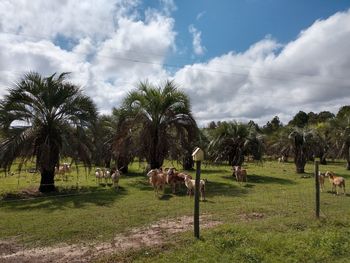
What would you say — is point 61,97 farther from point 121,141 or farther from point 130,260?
point 130,260

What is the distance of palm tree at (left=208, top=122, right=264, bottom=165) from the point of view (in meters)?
25.1

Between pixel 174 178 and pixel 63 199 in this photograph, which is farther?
pixel 174 178

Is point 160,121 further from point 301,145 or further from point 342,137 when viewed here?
point 342,137

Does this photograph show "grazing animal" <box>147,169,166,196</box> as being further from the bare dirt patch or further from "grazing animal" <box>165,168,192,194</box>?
the bare dirt patch

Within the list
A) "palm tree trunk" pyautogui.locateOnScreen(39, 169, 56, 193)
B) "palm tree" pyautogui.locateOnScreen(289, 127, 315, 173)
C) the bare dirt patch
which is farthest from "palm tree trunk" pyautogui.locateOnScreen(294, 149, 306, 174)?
"palm tree trunk" pyautogui.locateOnScreen(39, 169, 56, 193)

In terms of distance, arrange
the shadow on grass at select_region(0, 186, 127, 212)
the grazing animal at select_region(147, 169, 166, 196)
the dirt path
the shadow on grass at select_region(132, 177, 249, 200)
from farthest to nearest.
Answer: the shadow on grass at select_region(132, 177, 249, 200)
the grazing animal at select_region(147, 169, 166, 196)
the shadow on grass at select_region(0, 186, 127, 212)
the dirt path

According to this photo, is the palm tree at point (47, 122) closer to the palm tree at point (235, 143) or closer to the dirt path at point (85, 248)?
the dirt path at point (85, 248)

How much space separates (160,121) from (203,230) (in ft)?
39.4

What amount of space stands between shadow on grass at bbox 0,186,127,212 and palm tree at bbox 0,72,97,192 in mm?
1207

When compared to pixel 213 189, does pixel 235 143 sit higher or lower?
higher

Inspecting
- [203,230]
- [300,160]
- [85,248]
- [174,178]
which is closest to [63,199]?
[174,178]

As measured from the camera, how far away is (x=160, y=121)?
21.3 meters

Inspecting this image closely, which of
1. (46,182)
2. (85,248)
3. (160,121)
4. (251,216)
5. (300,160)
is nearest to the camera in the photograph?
(85,248)

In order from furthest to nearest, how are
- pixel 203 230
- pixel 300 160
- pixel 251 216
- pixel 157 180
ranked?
pixel 300 160
pixel 157 180
pixel 251 216
pixel 203 230
